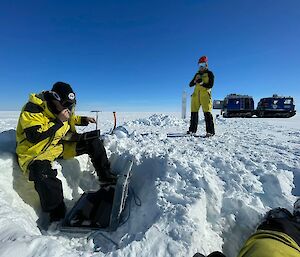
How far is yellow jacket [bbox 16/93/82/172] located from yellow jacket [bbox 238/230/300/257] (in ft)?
7.72

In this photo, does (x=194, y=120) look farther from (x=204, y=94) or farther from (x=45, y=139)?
(x=45, y=139)

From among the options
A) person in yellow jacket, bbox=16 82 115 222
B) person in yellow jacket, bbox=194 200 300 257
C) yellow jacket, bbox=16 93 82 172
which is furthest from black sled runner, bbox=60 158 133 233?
person in yellow jacket, bbox=194 200 300 257

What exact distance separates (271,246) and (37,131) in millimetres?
2502

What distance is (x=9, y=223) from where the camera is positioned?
7.66 feet

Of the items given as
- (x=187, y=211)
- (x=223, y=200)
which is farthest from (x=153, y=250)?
(x=223, y=200)

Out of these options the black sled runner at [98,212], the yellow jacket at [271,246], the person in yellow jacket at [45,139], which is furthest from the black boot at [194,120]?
the yellow jacket at [271,246]

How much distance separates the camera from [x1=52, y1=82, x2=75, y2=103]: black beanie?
3383 millimetres

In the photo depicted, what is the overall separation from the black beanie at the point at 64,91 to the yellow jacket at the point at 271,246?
2.51m

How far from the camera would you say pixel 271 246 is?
5.18 ft

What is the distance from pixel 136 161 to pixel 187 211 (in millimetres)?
1556

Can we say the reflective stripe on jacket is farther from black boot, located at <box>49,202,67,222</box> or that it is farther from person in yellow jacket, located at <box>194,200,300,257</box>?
person in yellow jacket, located at <box>194,200,300,257</box>

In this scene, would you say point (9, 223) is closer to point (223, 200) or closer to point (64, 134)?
point (64, 134)

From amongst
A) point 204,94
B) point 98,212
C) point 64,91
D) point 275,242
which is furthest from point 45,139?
point 204,94

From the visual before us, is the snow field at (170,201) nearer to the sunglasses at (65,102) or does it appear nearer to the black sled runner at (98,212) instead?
the black sled runner at (98,212)
